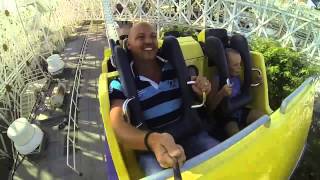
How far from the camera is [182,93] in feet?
8.32

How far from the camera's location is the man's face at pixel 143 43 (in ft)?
8.59

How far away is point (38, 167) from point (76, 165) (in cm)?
Result: 89

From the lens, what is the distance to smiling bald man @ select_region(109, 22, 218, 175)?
2.40m

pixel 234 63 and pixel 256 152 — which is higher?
pixel 234 63

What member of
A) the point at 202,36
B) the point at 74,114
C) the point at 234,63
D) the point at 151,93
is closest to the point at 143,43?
the point at 151,93

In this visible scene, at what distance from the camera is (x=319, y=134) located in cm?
631

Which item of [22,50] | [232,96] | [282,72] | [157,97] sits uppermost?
[157,97]

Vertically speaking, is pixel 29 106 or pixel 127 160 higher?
pixel 127 160

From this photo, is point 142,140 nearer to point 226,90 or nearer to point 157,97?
point 157,97

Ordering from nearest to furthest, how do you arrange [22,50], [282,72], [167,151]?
[167,151]
[282,72]
[22,50]

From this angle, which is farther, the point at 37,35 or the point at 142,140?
the point at 37,35

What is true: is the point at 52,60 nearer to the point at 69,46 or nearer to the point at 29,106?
the point at 29,106

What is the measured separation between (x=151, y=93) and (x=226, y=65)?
2.71 ft

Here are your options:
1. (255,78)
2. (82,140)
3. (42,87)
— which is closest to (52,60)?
(42,87)
